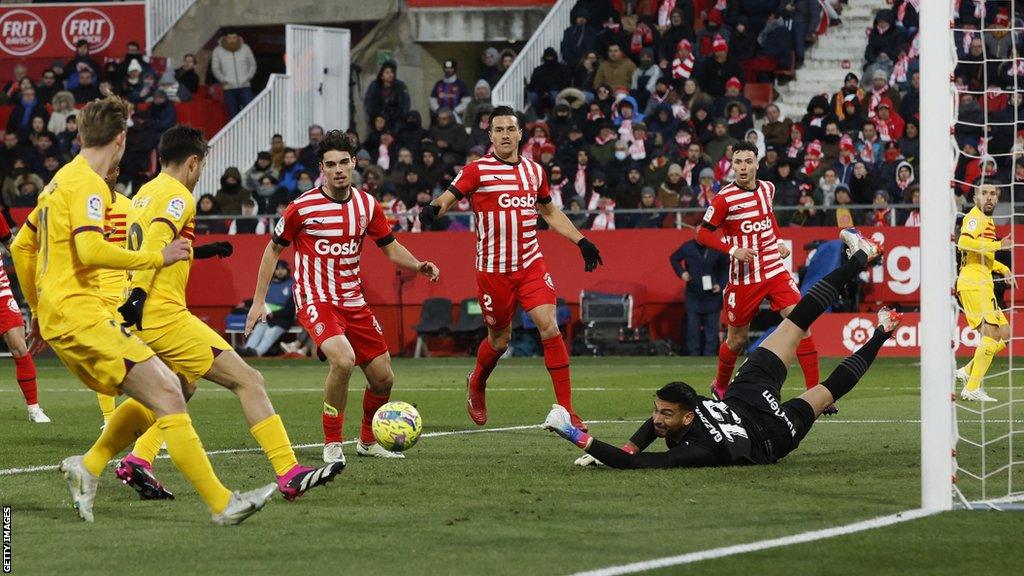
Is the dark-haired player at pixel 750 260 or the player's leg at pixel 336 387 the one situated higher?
the dark-haired player at pixel 750 260

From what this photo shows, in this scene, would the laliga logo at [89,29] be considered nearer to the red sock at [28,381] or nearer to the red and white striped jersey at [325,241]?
the red sock at [28,381]

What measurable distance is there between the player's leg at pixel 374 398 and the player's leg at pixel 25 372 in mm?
4561

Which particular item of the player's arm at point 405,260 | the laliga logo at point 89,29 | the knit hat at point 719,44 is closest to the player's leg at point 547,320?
the player's arm at point 405,260

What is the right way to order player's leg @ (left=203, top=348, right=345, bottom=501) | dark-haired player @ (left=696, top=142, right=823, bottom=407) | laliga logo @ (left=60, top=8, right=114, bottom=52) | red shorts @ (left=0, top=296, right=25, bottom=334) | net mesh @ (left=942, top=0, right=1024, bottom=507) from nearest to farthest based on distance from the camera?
player's leg @ (left=203, top=348, right=345, bottom=501), net mesh @ (left=942, top=0, right=1024, bottom=507), dark-haired player @ (left=696, top=142, right=823, bottom=407), red shorts @ (left=0, top=296, right=25, bottom=334), laliga logo @ (left=60, top=8, right=114, bottom=52)

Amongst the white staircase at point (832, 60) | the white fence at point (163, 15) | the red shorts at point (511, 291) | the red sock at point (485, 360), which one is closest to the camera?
the red shorts at point (511, 291)

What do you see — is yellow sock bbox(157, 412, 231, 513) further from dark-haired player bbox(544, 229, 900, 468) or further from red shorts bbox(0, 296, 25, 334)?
red shorts bbox(0, 296, 25, 334)

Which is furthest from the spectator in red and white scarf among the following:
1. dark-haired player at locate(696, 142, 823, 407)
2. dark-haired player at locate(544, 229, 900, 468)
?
dark-haired player at locate(544, 229, 900, 468)

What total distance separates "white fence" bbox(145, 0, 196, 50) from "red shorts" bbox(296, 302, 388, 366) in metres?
23.6

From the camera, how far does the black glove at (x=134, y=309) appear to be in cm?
859

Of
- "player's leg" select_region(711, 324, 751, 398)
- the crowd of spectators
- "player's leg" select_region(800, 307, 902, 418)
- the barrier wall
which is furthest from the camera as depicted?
the crowd of spectators

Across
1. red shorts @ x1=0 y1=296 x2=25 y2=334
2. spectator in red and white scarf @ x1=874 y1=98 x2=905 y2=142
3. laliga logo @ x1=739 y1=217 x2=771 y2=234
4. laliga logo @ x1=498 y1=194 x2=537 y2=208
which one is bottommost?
red shorts @ x1=0 y1=296 x2=25 y2=334

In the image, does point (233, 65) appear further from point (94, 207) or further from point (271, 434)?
point (94, 207)

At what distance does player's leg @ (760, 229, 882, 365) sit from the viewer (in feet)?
34.0

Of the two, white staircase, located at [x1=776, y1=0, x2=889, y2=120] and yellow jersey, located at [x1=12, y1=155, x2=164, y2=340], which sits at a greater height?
white staircase, located at [x1=776, y1=0, x2=889, y2=120]
